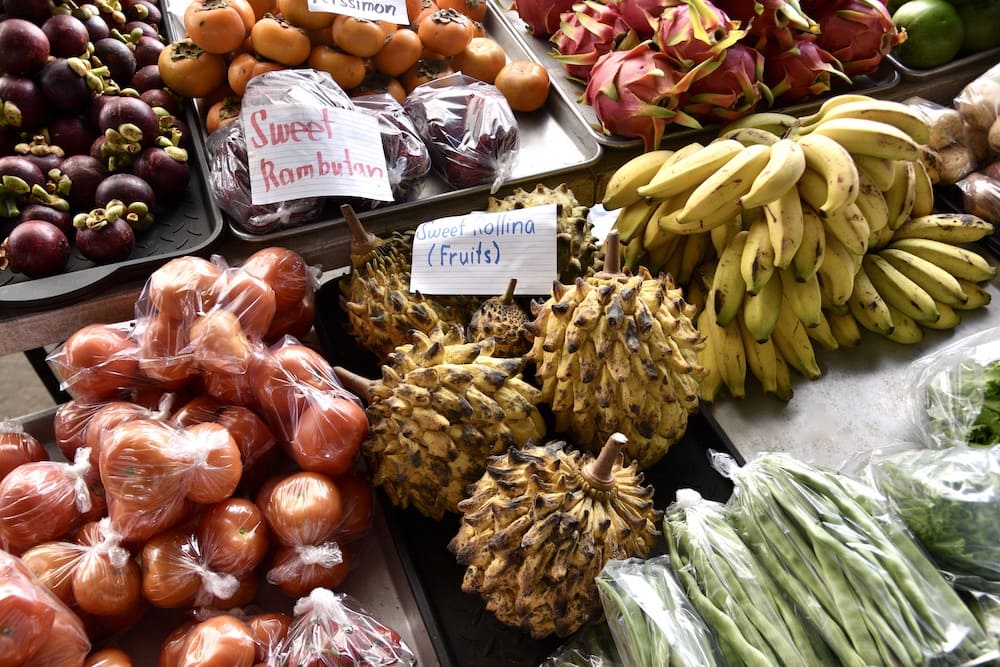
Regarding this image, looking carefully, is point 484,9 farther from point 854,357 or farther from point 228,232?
point 854,357

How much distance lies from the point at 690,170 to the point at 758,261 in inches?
10.3

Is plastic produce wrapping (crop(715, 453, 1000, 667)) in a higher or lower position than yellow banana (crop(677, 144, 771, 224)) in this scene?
lower

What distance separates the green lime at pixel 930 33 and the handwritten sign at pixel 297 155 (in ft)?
6.25

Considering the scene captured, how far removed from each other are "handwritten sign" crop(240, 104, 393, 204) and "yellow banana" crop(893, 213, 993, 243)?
148 centimetres

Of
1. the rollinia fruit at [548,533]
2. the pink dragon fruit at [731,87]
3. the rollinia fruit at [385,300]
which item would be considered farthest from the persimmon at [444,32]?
the rollinia fruit at [548,533]

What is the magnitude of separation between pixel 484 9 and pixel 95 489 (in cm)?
216

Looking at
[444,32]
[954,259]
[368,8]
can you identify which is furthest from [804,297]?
[368,8]

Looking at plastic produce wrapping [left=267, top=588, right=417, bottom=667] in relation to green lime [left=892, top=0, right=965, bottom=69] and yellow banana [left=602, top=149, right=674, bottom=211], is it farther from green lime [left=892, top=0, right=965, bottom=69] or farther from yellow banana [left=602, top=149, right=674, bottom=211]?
green lime [left=892, top=0, right=965, bottom=69]

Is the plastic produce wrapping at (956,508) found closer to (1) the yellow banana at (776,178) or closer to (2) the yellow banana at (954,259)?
(1) the yellow banana at (776,178)

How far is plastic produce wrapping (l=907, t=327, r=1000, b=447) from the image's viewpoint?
1392mm

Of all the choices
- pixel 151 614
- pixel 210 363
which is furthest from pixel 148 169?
pixel 151 614

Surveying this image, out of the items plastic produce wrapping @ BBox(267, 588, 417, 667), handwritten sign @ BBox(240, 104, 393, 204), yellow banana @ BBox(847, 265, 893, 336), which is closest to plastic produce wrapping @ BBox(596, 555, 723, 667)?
plastic produce wrapping @ BBox(267, 588, 417, 667)

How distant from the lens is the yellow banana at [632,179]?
1.68 meters

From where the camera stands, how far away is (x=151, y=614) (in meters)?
1.33
